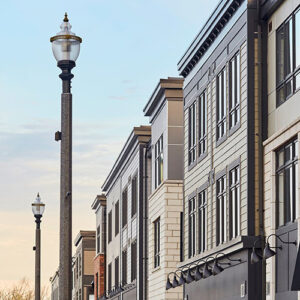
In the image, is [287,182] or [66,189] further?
[287,182]

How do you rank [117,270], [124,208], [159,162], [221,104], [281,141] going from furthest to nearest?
[117,270] < [124,208] < [159,162] < [221,104] < [281,141]

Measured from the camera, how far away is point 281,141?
2916cm

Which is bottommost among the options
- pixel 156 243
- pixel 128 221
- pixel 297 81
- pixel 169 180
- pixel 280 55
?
pixel 156 243

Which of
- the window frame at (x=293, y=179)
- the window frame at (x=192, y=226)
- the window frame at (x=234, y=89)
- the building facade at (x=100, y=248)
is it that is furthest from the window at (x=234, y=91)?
the building facade at (x=100, y=248)

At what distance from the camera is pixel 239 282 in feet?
110

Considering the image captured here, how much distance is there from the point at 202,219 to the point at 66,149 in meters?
22.7

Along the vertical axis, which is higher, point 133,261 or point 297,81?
point 297,81

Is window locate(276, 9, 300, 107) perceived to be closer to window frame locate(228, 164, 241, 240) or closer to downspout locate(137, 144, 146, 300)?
window frame locate(228, 164, 241, 240)

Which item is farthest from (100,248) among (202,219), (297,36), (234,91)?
(297,36)

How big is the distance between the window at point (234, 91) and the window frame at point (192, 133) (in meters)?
7.09

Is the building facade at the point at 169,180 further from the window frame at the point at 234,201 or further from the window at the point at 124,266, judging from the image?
the window at the point at 124,266

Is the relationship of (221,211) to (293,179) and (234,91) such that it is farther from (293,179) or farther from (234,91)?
(293,179)

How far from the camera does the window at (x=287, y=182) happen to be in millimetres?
28141

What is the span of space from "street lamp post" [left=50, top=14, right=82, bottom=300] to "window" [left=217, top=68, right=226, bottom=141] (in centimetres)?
1783
